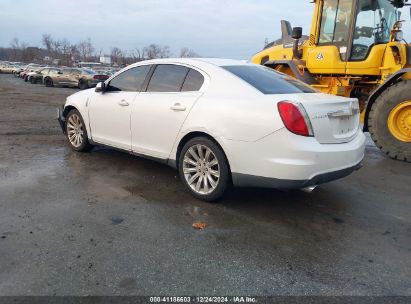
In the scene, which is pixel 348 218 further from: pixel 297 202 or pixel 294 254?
pixel 294 254

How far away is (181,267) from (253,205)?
157cm

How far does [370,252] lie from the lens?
129 inches

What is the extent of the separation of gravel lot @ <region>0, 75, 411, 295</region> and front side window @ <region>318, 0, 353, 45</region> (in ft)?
12.0

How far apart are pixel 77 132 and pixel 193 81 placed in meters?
2.76

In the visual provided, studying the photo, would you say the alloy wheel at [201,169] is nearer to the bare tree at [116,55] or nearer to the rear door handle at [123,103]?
the rear door handle at [123,103]

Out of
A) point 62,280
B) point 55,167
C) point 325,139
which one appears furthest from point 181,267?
point 55,167

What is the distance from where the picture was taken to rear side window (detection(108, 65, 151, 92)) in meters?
5.31

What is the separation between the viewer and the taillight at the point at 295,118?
3693 millimetres

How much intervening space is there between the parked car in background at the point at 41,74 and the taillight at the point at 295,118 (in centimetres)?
2718

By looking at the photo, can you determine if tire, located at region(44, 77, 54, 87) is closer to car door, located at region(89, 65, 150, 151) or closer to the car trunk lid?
car door, located at region(89, 65, 150, 151)

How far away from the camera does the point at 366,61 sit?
24.6 ft

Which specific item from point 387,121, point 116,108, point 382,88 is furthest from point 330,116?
point 382,88

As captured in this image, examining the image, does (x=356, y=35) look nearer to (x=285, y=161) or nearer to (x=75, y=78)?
(x=285, y=161)

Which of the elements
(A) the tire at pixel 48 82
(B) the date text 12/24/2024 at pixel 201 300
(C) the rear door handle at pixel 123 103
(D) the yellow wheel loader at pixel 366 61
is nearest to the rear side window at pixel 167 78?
(C) the rear door handle at pixel 123 103
